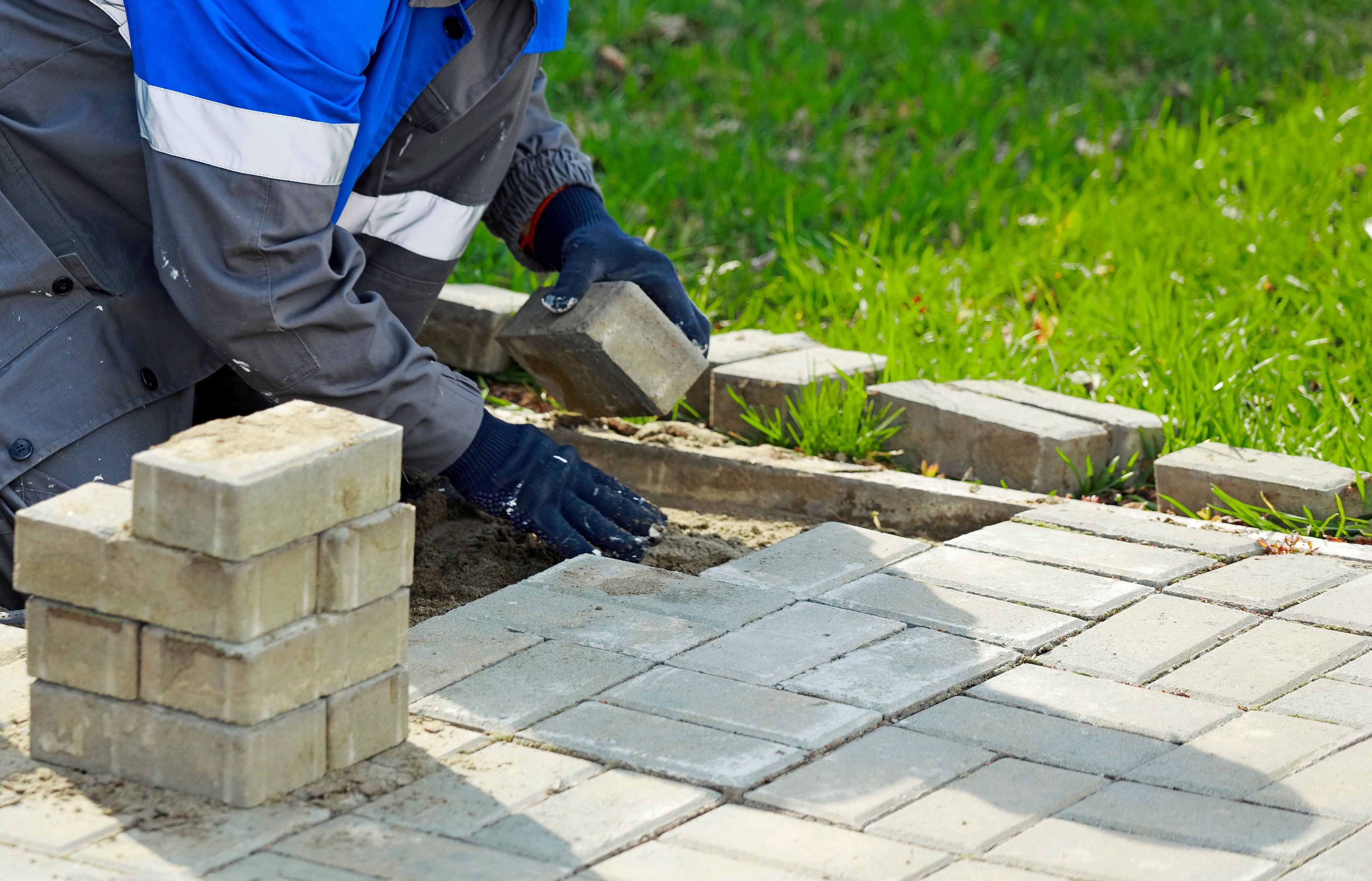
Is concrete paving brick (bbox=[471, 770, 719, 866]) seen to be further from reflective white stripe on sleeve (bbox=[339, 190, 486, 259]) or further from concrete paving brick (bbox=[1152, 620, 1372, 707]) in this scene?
reflective white stripe on sleeve (bbox=[339, 190, 486, 259])

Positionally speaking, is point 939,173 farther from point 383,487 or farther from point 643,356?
point 383,487

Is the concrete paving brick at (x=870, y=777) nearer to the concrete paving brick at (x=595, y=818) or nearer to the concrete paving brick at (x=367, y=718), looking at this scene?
the concrete paving brick at (x=595, y=818)

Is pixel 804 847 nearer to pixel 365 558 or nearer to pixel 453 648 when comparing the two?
pixel 365 558

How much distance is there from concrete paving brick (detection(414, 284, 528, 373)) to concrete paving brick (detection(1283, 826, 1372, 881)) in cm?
285

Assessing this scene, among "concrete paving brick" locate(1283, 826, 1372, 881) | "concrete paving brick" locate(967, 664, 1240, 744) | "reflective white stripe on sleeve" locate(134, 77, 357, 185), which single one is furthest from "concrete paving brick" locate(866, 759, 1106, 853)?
"reflective white stripe on sleeve" locate(134, 77, 357, 185)

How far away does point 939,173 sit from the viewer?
6109 millimetres

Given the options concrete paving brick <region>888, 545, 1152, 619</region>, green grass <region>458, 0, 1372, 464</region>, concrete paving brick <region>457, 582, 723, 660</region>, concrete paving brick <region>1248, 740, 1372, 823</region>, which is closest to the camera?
concrete paving brick <region>1248, 740, 1372, 823</region>

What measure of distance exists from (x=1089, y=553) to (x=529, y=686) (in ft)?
4.21

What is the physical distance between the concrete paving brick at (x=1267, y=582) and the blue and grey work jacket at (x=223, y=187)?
4.89 ft

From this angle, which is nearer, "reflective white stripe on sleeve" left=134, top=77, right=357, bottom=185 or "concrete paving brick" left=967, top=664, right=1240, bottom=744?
"concrete paving brick" left=967, top=664, right=1240, bottom=744

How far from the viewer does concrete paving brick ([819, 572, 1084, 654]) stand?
2.88 m

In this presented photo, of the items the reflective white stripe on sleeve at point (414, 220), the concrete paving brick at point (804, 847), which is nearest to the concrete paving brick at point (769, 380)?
the reflective white stripe on sleeve at point (414, 220)

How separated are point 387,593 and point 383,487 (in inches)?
6.2

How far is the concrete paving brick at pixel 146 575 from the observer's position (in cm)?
213
